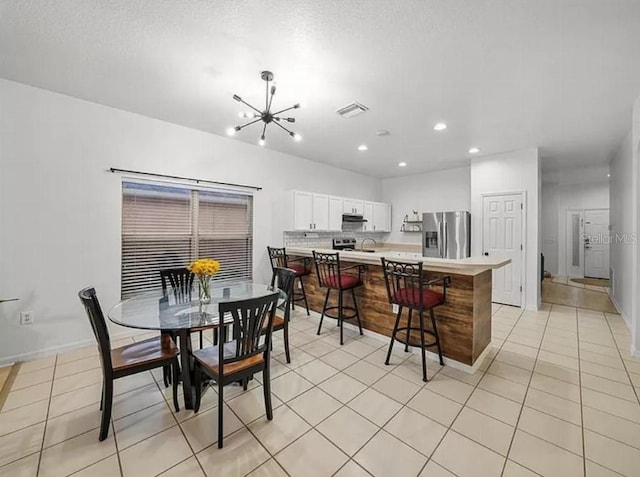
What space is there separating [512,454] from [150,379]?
2751 mm

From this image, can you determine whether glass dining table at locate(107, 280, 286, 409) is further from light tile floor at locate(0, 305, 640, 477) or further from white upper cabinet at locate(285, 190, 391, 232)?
white upper cabinet at locate(285, 190, 391, 232)

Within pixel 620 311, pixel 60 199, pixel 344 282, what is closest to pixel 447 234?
pixel 620 311

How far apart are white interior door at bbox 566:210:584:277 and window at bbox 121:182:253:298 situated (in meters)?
8.52

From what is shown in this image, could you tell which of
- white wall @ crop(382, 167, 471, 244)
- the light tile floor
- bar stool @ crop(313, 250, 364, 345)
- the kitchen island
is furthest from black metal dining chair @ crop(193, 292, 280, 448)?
white wall @ crop(382, 167, 471, 244)

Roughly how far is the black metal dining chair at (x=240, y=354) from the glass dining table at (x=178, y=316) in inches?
3.1

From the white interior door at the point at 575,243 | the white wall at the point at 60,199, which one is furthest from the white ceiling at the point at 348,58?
the white interior door at the point at 575,243

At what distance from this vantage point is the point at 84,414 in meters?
1.98

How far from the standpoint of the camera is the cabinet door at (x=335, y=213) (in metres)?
5.43

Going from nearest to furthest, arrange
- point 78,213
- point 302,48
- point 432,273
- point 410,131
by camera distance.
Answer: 1. point 302,48
2. point 432,273
3. point 78,213
4. point 410,131

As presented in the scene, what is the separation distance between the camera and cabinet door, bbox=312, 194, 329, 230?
513 cm

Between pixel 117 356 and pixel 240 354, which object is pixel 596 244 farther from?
pixel 117 356

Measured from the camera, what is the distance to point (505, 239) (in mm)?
4816

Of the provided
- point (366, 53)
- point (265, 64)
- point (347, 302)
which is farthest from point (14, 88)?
point (347, 302)

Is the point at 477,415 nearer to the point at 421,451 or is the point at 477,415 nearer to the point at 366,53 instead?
the point at 421,451
